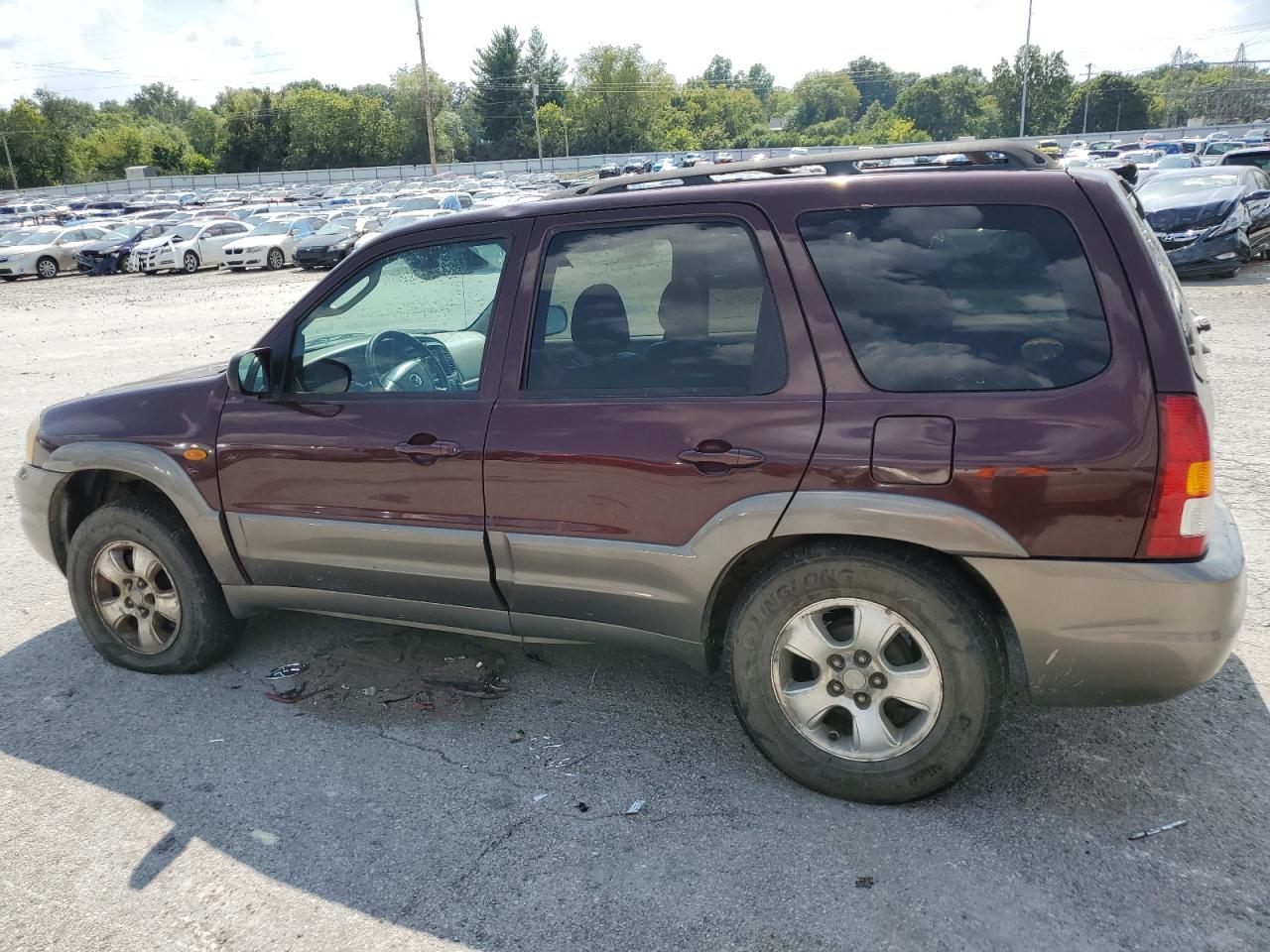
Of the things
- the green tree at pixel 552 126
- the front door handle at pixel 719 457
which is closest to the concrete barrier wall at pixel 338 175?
the green tree at pixel 552 126

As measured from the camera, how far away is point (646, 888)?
2811mm


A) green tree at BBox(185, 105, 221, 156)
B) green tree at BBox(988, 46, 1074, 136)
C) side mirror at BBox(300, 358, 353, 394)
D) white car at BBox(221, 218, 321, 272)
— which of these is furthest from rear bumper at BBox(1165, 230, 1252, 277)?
green tree at BBox(185, 105, 221, 156)

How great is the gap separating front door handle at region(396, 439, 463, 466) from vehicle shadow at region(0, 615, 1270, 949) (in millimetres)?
1031

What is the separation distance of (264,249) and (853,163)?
91.1 feet

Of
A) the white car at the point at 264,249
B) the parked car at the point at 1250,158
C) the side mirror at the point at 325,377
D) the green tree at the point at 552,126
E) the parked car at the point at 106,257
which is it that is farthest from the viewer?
the green tree at the point at 552,126

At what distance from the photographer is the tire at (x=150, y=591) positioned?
162 inches

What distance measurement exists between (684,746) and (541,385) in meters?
1.36

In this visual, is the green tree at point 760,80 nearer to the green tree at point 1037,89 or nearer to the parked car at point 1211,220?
the green tree at point 1037,89

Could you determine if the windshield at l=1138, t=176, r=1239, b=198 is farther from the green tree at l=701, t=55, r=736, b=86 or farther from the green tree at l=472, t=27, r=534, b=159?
the green tree at l=701, t=55, r=736, b=86

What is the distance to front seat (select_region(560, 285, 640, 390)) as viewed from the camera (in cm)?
333

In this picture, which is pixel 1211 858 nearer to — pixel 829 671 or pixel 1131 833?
pixel 1131 833

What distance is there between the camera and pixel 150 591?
4227 millimetres

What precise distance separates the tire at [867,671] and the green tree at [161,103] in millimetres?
199863

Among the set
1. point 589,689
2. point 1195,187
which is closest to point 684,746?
point 589,689
